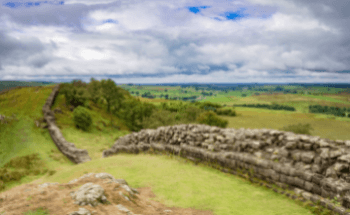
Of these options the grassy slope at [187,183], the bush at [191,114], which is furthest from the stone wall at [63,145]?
the bush at [191,114]

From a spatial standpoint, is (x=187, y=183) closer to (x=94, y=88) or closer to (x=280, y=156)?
(x=280, y=156)

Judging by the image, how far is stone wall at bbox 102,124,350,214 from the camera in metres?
6.76

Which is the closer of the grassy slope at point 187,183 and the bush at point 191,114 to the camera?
the grassy slope at point 187,183

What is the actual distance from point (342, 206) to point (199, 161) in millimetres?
6480

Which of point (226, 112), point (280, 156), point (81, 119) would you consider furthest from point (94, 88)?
point (280, 156)

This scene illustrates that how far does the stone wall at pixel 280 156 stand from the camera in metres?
6.76

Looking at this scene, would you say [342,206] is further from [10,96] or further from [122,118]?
[10,96]

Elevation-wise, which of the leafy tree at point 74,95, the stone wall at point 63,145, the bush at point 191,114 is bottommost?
the stone wall at point 63,145

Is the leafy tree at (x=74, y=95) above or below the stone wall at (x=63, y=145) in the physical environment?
above

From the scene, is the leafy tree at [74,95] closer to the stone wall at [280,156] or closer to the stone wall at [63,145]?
the stone wall at [63,145]

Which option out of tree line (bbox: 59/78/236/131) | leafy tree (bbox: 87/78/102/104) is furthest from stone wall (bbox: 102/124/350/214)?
leafy tree (bbox: 87/78/102/104)

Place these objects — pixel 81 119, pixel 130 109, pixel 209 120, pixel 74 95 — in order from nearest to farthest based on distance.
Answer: pixel 81 119 < pixel 209 120 < pixel 74 95 < pixel 130 109

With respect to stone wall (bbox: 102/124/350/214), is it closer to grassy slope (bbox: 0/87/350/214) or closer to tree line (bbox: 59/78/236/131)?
grassy slope (bbox: 0/87/350/214)

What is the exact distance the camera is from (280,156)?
8586 millimetres
